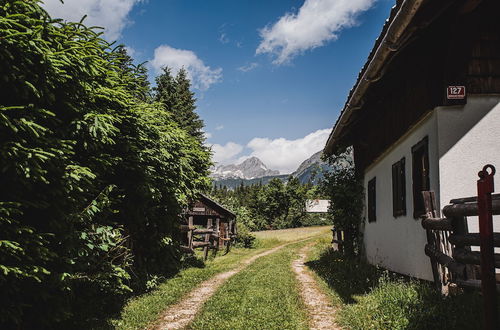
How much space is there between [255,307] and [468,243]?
455 centimetres

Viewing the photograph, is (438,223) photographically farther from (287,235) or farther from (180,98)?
(287,235)

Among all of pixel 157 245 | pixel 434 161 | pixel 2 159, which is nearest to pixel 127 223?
pixel 157 245

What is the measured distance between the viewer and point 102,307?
723cm

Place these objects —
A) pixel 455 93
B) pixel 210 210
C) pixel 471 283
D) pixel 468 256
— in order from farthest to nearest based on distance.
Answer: pixel 210 210, pixel 455 93, pixel 471 283, pixel 468 256

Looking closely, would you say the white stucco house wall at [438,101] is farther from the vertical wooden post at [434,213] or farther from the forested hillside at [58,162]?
the forested hillside at [58,162]

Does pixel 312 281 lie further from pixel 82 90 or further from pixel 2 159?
pixel 2 159

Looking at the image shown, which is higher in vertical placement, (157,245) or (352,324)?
(157,245)

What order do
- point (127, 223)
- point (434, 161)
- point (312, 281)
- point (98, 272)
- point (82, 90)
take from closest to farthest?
point (82, 90), point (98, 272), point (434, 161), point (127, 223), point (312, 281)

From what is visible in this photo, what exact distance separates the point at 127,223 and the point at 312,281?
535 cm

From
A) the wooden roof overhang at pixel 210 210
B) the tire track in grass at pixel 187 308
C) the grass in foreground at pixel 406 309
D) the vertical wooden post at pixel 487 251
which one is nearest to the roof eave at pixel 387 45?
the vertical wooden post at pixel 487 251

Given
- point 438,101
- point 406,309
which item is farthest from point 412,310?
point 438,101

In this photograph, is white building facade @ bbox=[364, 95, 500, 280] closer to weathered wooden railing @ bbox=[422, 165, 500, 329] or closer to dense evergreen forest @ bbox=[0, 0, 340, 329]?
weathered wooden railing @ bbox=[422, 165, 500, 329]

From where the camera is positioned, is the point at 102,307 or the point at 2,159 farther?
the point at 102,307

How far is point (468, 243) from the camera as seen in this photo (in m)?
4.51
